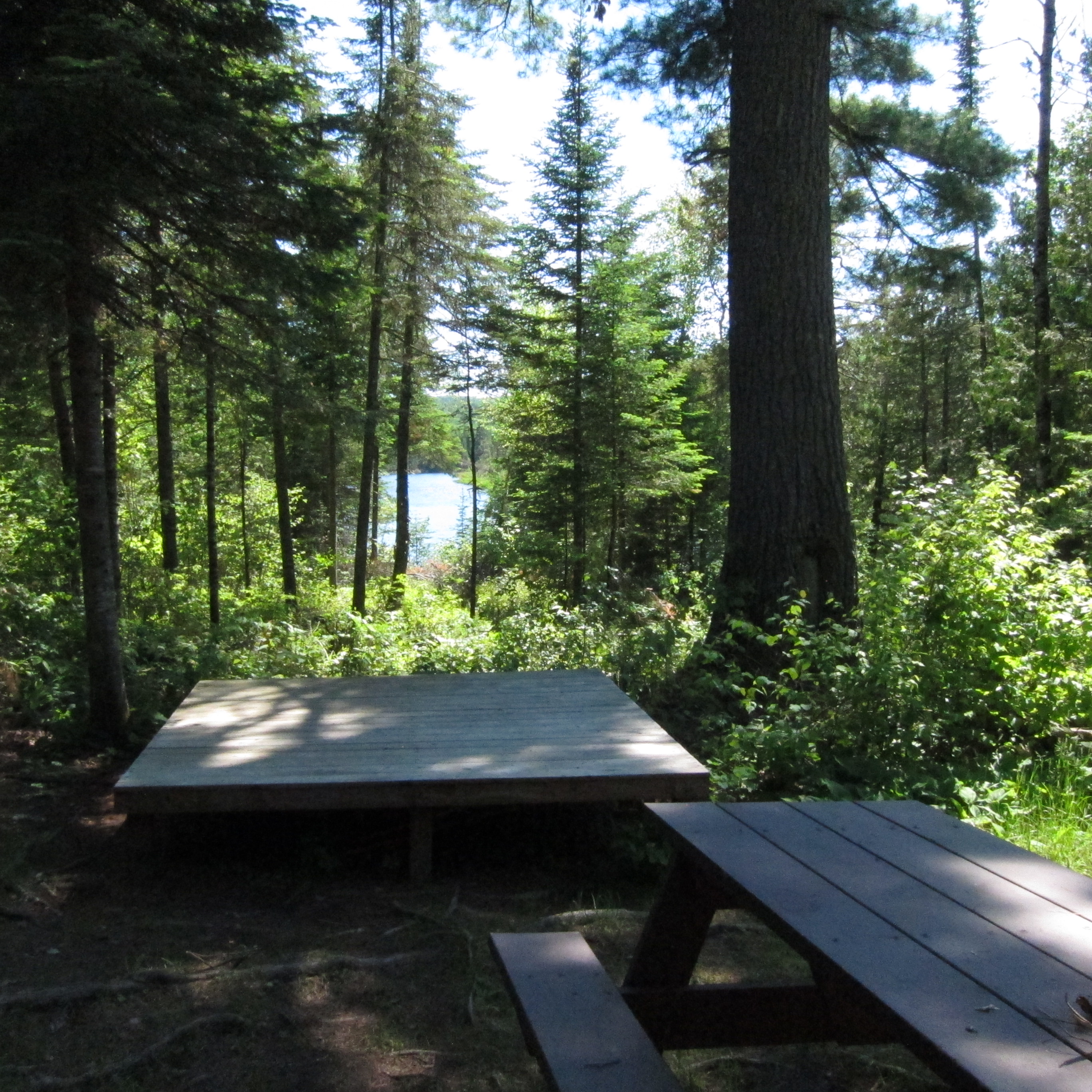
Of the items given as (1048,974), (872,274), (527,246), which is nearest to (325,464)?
(527,246)

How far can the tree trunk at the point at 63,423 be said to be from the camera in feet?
31.8

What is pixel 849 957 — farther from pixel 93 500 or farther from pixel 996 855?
pixel 93 500

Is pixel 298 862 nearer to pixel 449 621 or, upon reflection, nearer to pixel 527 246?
pixel 449 621

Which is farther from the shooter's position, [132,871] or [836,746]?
[836,746]

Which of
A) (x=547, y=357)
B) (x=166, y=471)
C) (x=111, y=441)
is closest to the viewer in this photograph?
(x=111, y=441)

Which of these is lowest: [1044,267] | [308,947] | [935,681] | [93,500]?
[308,947]

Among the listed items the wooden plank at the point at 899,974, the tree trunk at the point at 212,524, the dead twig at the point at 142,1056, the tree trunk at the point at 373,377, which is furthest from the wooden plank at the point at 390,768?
the tree trunk at the point at 373,377

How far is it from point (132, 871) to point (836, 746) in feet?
11.5

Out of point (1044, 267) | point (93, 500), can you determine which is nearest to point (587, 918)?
point (93, 500)

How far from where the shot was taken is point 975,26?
25.0 m

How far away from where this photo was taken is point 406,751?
4.77 meters

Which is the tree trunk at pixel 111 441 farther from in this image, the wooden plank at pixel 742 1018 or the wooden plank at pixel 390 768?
the wooden plank at pixel 742 1018

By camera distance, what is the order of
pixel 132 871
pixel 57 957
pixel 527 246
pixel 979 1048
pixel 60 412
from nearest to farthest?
1. pixel 979 1048
2. pixel 57 957
3. pixel 132 871
4. pixel 60 412
5. pixel 527 246

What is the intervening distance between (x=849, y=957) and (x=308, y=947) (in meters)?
2.64
